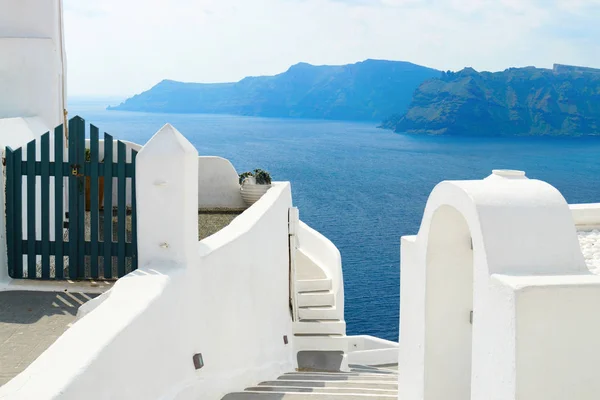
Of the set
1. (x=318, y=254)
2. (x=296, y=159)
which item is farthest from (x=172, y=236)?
(x=296, y=159)

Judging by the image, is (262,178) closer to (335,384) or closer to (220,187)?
(220,187)

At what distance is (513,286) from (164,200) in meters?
3.03

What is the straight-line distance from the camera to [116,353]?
14.0ft

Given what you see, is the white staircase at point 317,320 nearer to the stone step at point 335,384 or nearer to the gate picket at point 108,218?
the stone step at point 335,384

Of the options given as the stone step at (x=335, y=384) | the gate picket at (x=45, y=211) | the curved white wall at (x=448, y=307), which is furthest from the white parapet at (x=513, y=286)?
the gate picket at (x=45, y=211)

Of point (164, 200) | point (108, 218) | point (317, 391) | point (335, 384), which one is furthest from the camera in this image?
point (335, 384)

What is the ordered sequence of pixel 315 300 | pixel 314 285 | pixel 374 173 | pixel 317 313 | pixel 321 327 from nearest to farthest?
pixel 321 327, pixel 317 313, pixel 315 300, pixel 314 285, pixel 374 173

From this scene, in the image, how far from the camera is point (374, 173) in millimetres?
89000

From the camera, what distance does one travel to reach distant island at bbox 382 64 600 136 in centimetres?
16588

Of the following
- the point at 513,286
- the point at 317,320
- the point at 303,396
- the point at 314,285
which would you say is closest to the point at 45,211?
the point at 303,396

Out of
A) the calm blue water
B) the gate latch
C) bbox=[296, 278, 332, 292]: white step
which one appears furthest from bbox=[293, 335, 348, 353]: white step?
the calm blue water

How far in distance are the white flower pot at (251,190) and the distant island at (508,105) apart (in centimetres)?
15490

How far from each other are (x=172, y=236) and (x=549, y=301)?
3093 mm

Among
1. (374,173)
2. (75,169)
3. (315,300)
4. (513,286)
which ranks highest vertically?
(75,169)
